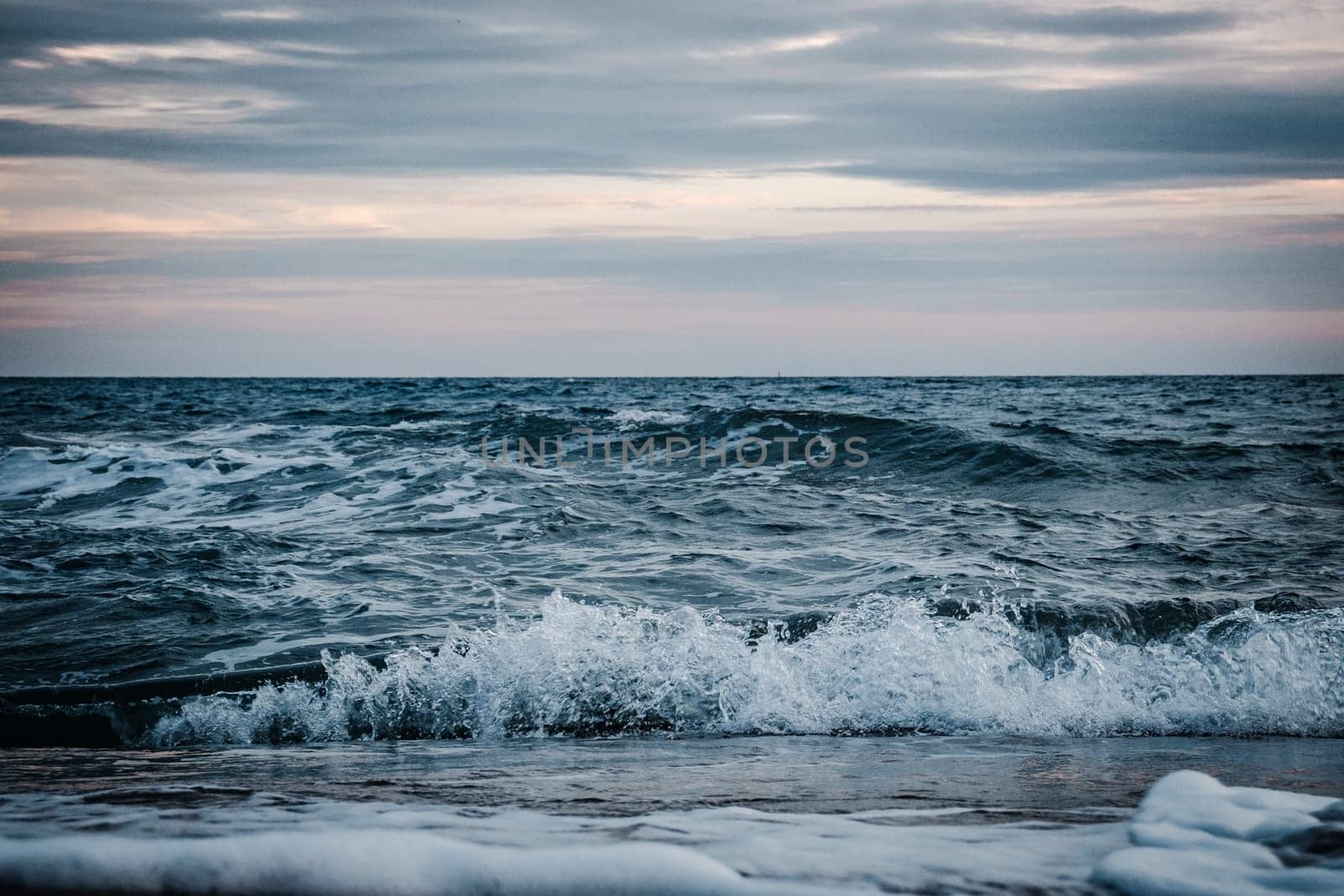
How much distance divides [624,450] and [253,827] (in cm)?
1301

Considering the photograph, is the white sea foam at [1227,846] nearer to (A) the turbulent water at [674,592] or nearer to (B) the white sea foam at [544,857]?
(B) the white sea foam at [544,857]

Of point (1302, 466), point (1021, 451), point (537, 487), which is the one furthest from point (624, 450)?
point (1302, 466)

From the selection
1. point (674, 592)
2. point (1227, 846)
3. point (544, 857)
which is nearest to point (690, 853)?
point (544, 857)

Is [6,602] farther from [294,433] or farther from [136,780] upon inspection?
[294,433]

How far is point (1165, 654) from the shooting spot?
5.41 m

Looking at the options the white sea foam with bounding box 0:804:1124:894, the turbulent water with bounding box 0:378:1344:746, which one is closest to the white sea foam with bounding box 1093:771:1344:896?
the white sea foam with bounding box 0:804:1124:894

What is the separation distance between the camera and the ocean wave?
4.84 m

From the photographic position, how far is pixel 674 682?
5164mm

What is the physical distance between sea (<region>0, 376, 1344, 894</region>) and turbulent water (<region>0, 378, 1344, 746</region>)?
3cm

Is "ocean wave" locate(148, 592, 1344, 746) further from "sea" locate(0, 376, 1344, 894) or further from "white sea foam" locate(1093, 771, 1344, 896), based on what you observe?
"white sea foam" locate(1093, 771, 1344, 896)

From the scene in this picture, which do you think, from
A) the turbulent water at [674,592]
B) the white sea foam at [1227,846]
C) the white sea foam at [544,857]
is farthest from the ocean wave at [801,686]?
the white sea foam at [544,857]

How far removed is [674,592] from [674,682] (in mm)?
1862

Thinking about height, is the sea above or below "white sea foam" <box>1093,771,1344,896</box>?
below

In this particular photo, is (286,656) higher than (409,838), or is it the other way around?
(409,838)
